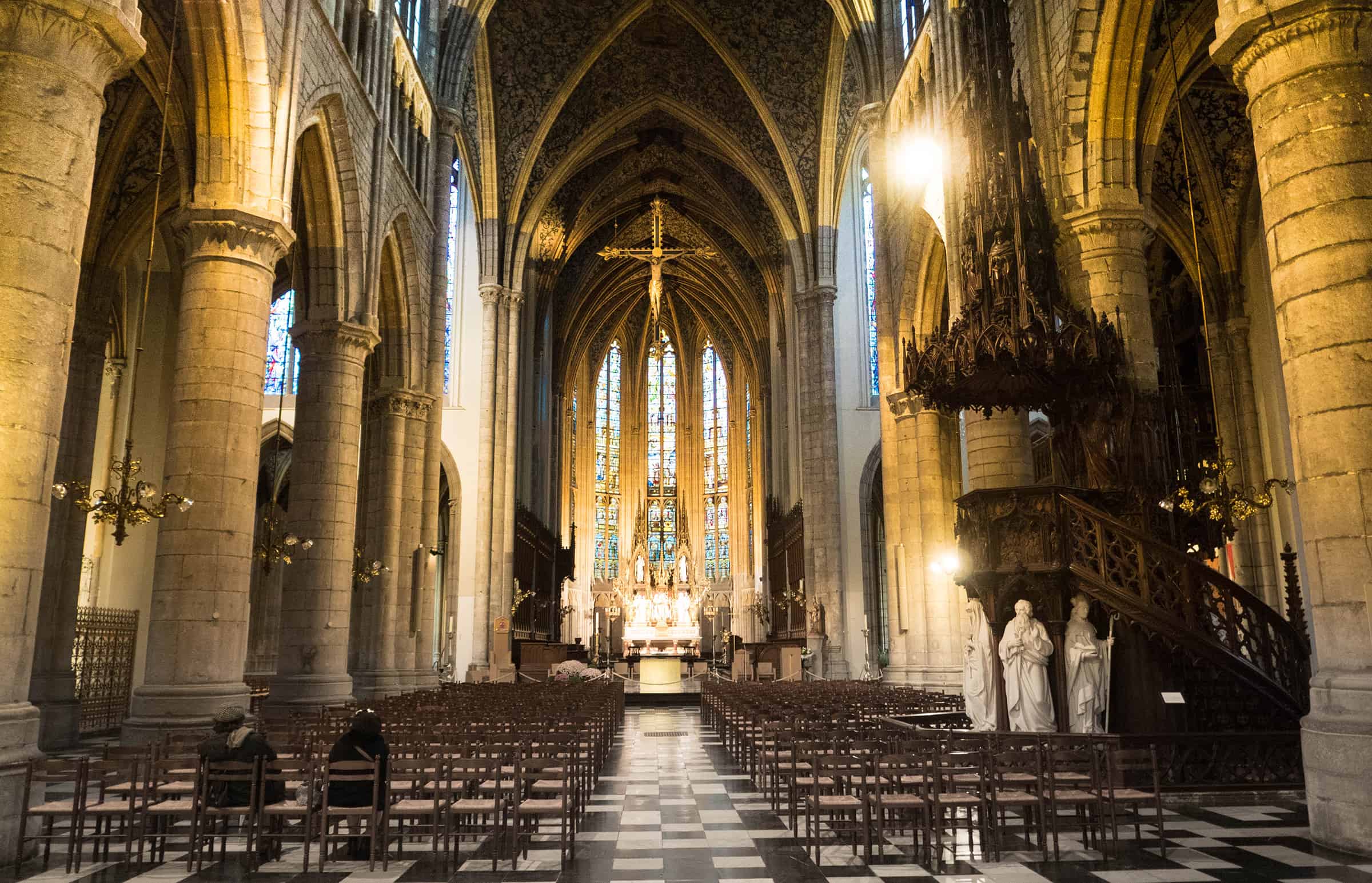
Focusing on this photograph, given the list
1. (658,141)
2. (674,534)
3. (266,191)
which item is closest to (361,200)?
(266,191)

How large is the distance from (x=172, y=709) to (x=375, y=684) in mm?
8309

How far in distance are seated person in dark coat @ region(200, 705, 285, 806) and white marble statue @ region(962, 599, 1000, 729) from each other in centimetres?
686

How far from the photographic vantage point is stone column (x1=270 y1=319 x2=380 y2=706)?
1454 centimetres

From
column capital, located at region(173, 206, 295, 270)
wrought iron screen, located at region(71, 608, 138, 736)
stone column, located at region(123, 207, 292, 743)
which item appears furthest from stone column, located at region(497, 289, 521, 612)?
column capital, located at region(173, 206, 295, 270)

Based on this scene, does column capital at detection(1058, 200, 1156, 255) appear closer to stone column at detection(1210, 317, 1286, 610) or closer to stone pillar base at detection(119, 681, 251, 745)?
Result: stone column at detection(1210, 317, 1286, 610)

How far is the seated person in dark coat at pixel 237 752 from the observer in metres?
6.61

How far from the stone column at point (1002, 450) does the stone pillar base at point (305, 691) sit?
9.66 metres

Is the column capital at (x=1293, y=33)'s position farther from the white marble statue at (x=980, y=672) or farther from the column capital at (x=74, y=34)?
the column capital at (x=74, y=34)

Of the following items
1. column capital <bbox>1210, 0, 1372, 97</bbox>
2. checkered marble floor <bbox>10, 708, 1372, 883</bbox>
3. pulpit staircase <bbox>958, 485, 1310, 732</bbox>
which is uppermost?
column capital <bbox>1210, 0, 1372, 97</bbox>

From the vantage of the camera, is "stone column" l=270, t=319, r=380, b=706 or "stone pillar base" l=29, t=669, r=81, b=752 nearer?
"stone column" l=270, t=319, r=380, b=706

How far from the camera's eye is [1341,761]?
6180 millimetres

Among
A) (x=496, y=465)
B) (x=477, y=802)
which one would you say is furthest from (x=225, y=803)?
(x=496, y=465)

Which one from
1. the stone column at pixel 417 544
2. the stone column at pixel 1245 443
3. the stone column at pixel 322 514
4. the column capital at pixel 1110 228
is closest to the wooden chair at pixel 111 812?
the stone column at pixel 322 514

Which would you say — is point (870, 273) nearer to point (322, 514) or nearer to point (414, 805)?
point (322, 514)
